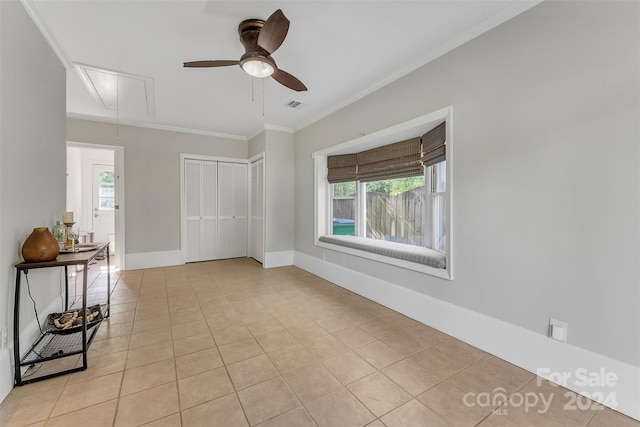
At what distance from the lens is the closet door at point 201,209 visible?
5051mm

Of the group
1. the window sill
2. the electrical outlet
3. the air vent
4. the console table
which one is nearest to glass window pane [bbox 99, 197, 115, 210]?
the console table

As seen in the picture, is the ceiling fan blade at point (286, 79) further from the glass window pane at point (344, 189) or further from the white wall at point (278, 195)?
the white wall at point (278, 195)

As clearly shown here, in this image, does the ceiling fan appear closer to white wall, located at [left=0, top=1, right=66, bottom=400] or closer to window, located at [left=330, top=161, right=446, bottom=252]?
white wall, located at [left=0, top=1, right=66, bottom=400]

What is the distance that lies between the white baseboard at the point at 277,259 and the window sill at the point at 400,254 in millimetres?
1297

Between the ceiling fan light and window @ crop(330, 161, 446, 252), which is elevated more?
the ceiling fan light

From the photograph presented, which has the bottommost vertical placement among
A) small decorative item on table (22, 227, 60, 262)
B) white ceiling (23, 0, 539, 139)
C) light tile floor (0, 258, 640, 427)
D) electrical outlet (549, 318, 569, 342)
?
light tile floor (0, 258, 640, 427)

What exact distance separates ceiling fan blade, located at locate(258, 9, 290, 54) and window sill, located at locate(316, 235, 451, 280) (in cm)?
223

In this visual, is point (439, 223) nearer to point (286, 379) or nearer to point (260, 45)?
point (286, 379)

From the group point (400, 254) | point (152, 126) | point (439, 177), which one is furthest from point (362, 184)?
point (152, 126)

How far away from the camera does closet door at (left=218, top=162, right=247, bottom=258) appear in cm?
538

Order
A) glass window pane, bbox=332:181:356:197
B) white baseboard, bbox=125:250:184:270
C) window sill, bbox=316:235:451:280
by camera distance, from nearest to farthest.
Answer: window sill, bbox=316:235:451:280 < glass window pane, bbox=332:181:356:197 < white baseboard, bbox=125:250:184:270

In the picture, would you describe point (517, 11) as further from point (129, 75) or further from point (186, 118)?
point (186, 118)

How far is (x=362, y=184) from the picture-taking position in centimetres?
410

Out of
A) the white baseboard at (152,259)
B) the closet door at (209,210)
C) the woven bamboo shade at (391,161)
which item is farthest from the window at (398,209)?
the white baseboard at (152,259)
